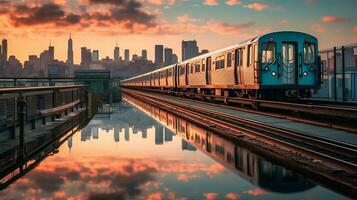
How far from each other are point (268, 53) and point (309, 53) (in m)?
2.46

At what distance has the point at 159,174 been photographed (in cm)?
759

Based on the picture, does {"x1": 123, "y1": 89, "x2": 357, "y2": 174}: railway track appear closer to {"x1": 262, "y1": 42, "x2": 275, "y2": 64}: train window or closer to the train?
the train

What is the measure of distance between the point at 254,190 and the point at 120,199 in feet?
6.57

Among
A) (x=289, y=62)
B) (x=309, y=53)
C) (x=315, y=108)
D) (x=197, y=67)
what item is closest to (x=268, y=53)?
(x=289, y=62)

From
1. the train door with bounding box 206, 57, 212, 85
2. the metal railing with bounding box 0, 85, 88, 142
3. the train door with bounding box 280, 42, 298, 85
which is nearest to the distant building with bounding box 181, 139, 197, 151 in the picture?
the metal railing with bounding box 0, 85, 88, 142

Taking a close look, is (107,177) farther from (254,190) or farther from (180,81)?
(180,81)

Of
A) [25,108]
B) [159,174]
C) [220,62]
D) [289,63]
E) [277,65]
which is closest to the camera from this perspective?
[159,174]

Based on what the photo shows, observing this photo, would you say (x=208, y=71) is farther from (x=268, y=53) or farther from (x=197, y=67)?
(x=268, y=53)

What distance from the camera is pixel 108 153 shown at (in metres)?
10.1

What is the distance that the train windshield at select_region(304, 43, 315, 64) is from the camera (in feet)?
74.5

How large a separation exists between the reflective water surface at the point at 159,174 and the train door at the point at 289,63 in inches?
462

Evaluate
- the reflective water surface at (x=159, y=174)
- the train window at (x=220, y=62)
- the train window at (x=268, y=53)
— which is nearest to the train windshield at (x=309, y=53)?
the train window at (x=268, y=53)

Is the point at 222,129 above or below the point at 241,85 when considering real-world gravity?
below

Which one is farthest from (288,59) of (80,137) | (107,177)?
(107,177)
